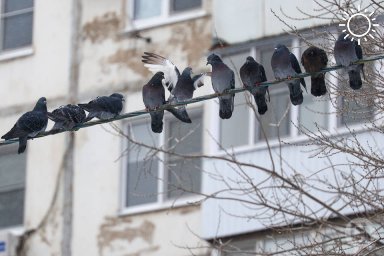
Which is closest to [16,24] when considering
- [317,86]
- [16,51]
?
[16,51]

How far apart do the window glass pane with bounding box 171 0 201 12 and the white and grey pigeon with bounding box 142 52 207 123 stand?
888 centimetres

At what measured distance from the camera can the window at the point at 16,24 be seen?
33.3m

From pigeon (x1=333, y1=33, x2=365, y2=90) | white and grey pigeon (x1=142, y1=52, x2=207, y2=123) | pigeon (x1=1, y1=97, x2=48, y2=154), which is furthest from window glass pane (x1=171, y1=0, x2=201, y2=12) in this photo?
pigeon (x1=333, y1=33, x2=365, y2=90)

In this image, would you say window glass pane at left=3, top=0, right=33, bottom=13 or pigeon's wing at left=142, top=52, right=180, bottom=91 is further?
window glass pane at left=3, top=0, right=33, bottom=13

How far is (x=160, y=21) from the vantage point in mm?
31219

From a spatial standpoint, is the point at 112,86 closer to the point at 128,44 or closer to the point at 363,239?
the point at 128,44

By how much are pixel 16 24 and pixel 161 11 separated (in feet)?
10.4

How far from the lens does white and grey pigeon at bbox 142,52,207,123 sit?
63.3 feet

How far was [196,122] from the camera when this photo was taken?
30.3 m

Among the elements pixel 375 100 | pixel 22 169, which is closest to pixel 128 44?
pixel 22 169

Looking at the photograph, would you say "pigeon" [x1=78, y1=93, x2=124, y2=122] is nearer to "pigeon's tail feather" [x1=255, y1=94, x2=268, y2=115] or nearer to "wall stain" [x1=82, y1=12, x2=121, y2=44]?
"pigeon's tail feather" [x1=255, y1=94, x2=268, y2=115]

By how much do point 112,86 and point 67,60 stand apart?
1.25 meters

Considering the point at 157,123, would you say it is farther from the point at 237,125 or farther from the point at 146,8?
the point at 146,8

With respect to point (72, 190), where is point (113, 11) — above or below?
above
